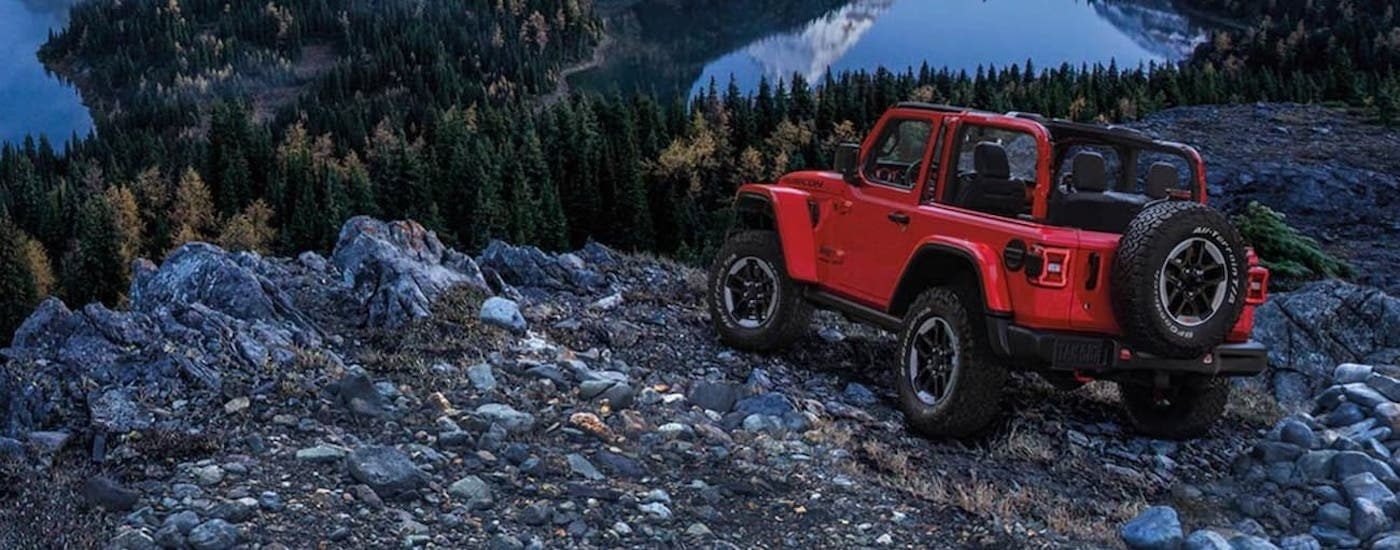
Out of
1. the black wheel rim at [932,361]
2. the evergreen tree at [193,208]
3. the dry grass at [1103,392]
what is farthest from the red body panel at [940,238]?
the evergreen tree at [193,208]

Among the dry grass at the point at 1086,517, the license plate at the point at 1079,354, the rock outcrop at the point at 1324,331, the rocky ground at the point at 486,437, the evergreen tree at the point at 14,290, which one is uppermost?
the license plate at the point at 1079,354

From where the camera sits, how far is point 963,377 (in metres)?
9.17

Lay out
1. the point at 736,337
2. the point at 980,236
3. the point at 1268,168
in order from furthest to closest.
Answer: the point at 1268,168
the point at 736,337
the point at 980,236

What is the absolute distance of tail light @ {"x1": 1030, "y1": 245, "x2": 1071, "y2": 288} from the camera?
28.1ft

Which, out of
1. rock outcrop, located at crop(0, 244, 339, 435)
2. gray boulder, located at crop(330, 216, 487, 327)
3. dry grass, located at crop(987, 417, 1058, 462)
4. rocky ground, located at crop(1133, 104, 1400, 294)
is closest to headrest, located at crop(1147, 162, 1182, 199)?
dry grass, located at crop(987, 417, 1058, 462)

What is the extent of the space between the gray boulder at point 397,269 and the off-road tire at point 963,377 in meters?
5.34

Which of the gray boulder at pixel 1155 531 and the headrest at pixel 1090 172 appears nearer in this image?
the gray boulder at pixel 1155 531

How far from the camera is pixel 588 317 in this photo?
12492mm

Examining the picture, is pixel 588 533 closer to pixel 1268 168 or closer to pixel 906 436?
pixel 906 436

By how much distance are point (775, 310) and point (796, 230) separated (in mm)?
917

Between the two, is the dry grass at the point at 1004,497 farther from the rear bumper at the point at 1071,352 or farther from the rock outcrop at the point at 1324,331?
the rock outcrop at the point at 1324,331

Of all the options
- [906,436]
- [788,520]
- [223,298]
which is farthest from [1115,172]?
[223,298]

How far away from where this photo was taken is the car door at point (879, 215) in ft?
33.9

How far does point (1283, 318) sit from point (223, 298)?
14616 millimetres
